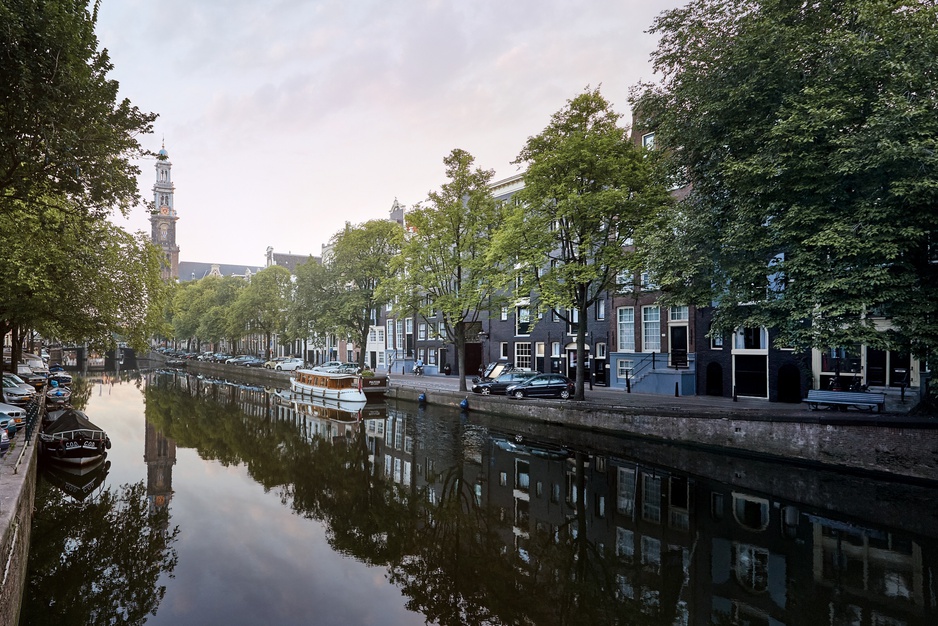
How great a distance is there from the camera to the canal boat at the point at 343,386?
38.9 meters

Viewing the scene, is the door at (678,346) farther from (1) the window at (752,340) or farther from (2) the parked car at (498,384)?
(2) the parked car at (498,384)

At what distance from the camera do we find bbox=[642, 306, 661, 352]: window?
32.8 metres

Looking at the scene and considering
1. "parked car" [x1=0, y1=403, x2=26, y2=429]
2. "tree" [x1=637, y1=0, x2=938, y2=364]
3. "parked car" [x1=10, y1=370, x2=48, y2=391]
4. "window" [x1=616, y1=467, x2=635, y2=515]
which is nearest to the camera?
"tree" [x1=637, y1=0, x2=938, y2=364]

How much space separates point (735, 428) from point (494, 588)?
541 inches

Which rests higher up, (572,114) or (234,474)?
(572,114)

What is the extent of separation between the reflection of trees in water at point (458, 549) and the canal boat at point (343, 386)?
1584cm

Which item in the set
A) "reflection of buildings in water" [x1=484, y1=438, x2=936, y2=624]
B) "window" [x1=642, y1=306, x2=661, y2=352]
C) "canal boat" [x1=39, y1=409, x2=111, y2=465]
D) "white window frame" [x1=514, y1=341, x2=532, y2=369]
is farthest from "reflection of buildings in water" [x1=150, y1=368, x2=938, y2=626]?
"white window frame" [x1=514, y1=341, x2=532, y2=369]

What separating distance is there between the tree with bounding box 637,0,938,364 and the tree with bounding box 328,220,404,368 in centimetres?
2926

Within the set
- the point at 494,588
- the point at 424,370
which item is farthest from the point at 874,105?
the point at 424,370

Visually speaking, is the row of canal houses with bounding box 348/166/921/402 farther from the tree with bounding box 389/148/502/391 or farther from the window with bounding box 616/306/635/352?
the tree with bounding box 389/148/502/391

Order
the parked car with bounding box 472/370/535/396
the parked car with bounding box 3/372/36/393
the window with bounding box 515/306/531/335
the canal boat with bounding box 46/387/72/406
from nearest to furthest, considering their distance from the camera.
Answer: the parked car with bounding box 3/372/36/393 < the canal boat with bounding box 46/387/72/406 < the parked car with bounding box 472/370/535/396 < the window with bounding box 515/306/531/335

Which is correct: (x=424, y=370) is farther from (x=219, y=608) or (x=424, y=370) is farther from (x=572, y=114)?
(x=219, y=608)

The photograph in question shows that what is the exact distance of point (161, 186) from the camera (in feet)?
415

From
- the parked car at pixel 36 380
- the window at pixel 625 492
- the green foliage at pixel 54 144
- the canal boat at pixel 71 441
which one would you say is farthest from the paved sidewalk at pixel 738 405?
the parked car at pixel 36 380
